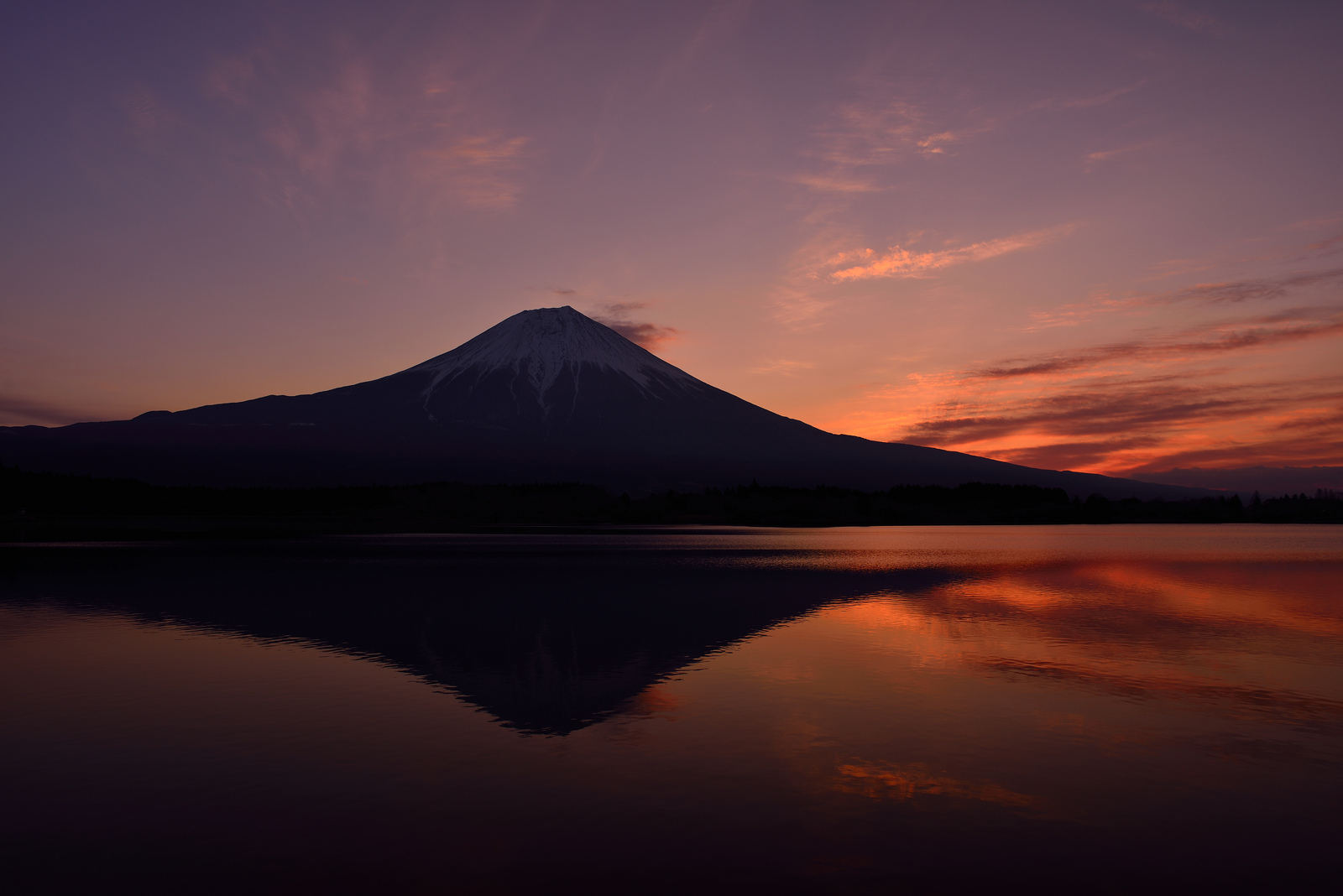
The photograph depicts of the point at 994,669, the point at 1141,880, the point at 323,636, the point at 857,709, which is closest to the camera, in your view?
the point at 1141,880

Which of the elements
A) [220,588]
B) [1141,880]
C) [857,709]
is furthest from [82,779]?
[220,588]

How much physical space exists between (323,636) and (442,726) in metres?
13.0

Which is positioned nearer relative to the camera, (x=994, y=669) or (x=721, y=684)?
(x=721, y=684)

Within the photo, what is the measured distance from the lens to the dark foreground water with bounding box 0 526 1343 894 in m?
10.1

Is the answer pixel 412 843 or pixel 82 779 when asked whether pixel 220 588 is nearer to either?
pixel 82 779

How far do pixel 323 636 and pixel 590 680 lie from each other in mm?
11584

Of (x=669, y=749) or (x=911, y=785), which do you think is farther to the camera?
(x=669, y=749)

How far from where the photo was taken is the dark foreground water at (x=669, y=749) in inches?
397

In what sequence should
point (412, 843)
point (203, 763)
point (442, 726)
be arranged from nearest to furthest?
1. point (412, 843)
2. point (203, 763)
3. point (442, 726)

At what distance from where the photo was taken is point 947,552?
8225 cm

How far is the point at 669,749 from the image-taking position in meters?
14.8

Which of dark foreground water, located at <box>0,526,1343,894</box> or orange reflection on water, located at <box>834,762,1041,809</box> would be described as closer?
dark foreground water, located at <box>0,526,1343,894</box>

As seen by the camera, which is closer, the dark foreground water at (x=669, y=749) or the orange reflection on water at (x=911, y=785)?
the dark foreground water at (x=669, y=749)

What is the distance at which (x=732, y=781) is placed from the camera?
42.8 feet
